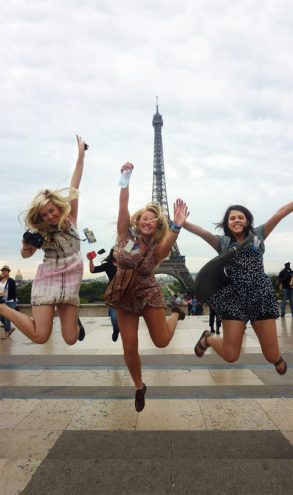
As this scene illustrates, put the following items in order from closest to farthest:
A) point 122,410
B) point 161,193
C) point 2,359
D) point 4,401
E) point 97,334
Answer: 1. point 122,410
2. point 4,401
3. point 2,359
4. point 97,334
5. point 161,193

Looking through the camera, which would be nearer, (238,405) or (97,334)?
(238,405)

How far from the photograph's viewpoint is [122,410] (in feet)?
14.5

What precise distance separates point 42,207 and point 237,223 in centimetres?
191

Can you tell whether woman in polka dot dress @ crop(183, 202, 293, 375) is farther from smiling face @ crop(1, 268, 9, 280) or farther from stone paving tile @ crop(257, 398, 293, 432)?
smiling face @ crop(1, 268, 9, 280)

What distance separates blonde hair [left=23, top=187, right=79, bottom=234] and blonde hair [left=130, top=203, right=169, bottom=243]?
70cm

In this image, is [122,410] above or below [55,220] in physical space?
below

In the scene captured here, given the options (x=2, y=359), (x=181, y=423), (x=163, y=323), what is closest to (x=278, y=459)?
(x=181, y=423)

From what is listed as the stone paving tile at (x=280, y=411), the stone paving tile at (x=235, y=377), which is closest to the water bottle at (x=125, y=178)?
the stone paving tile at (x=280, y=411)

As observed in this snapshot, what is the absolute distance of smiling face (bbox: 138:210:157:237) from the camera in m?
3.89

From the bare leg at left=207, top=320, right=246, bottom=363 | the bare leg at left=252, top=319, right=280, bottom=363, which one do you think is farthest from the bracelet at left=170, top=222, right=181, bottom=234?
the bare leg at left=252, top=319, right=280, bottom=363

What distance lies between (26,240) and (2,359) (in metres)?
4.47

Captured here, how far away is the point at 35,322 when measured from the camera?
3.97 metres

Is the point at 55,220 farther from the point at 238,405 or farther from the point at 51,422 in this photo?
the point at 238,405

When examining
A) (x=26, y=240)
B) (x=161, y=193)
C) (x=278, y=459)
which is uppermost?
(x=161, y=193)
